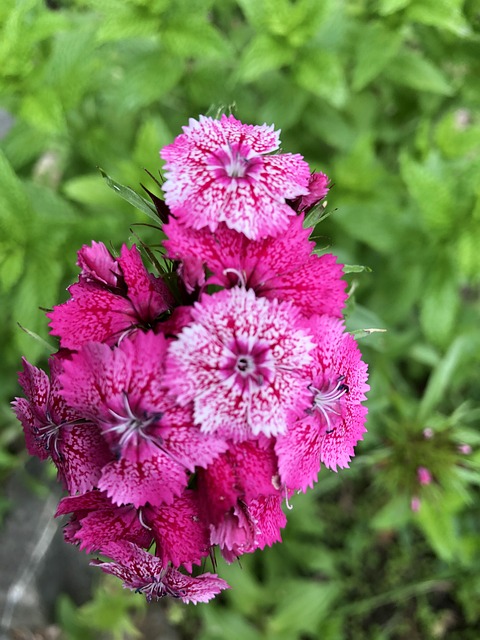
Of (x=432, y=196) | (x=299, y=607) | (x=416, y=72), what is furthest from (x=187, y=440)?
(x=299, y=607)

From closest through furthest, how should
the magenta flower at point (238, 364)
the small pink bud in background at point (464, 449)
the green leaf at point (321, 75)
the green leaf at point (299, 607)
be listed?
the magenta flower at point (238, 364), the green leaf at point (321, 75), the small pink bud in background at point (464, 449), the green leaf at point (299, 607)

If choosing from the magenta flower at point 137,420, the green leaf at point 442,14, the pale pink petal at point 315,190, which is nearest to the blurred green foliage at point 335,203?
the green leaf at point 442,14

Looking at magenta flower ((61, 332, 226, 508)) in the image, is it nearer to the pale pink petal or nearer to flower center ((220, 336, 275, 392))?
flower center ((220, 336, 275, 392))

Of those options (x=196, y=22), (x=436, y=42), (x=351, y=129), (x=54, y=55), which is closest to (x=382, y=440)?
(x=351, y=129)

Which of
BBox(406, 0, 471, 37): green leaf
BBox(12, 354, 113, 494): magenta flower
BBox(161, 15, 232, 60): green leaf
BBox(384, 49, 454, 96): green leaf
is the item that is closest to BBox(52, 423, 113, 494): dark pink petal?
BBox(12, 354, 113, 494): magenta flower

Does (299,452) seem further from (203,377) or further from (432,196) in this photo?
(432,196)

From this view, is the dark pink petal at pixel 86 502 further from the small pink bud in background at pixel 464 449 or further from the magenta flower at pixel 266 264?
the small pink bud in background at pixel 464 449

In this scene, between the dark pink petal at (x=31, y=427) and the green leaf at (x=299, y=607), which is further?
the green leaf at (x=299, y=607)
